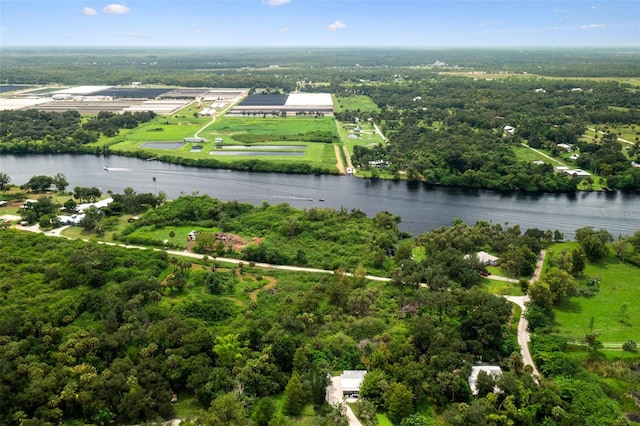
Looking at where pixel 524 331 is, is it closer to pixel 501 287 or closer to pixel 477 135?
pixel 501 287

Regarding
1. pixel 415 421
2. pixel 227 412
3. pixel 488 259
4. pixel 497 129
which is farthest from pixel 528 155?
pixel 227 412

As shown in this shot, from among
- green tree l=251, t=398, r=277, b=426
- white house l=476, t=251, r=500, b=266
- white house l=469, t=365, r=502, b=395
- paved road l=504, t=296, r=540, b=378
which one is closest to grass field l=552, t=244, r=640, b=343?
paved road l=504, t=296, r=540, b=378

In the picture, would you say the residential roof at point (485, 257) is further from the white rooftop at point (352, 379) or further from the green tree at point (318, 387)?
the green tree at point (318, 387)

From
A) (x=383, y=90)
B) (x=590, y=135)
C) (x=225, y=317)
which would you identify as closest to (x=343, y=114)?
(x=383, y=90)

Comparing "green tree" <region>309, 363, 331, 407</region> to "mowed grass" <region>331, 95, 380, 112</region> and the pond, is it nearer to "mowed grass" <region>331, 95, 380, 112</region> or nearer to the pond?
the pond

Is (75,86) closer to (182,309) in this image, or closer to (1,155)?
(1,155)

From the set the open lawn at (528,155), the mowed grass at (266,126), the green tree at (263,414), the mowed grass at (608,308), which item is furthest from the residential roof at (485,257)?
the mowed grass at (266,126)
